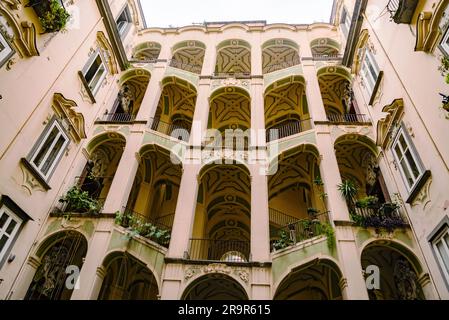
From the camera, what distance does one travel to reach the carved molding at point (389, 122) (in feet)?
36.0

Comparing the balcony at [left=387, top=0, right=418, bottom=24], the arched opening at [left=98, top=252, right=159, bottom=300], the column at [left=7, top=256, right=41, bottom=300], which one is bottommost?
the column at [left=7, top=256, right=41, bottom=300]

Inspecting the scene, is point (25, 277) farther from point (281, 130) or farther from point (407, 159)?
point (281, 130)

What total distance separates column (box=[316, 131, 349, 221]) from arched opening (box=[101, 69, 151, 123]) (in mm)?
9152

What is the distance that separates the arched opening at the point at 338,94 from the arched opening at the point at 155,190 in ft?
29.2

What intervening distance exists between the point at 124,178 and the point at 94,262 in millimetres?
3487

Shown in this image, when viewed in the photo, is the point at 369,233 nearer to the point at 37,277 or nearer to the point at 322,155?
the point at 322,155

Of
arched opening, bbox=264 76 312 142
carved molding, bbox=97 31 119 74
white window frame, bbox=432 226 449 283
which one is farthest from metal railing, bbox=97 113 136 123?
white window frame, bbox=432 226 449 283

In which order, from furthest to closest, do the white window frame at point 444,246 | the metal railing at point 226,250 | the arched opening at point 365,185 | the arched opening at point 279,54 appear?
the arched opening at point 279,54
the metal railing at point 226,250
the arched opening at point 365,185
the white window frame at point 444,246

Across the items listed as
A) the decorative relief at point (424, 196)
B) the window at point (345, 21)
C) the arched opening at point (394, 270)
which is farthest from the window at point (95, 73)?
the decorative relief at point (424, 196)

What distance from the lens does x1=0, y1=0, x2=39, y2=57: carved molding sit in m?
9.21

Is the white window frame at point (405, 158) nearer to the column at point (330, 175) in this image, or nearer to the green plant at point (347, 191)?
the green plant at point (347, 191)

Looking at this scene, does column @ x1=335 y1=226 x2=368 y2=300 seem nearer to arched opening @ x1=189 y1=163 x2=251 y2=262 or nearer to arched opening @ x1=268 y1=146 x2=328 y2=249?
arched opening @ x1=268 y1=146 x2=328 y2=249

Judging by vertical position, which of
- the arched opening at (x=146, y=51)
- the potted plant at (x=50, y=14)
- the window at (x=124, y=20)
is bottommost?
the potted plant at (x=50, y=14)
